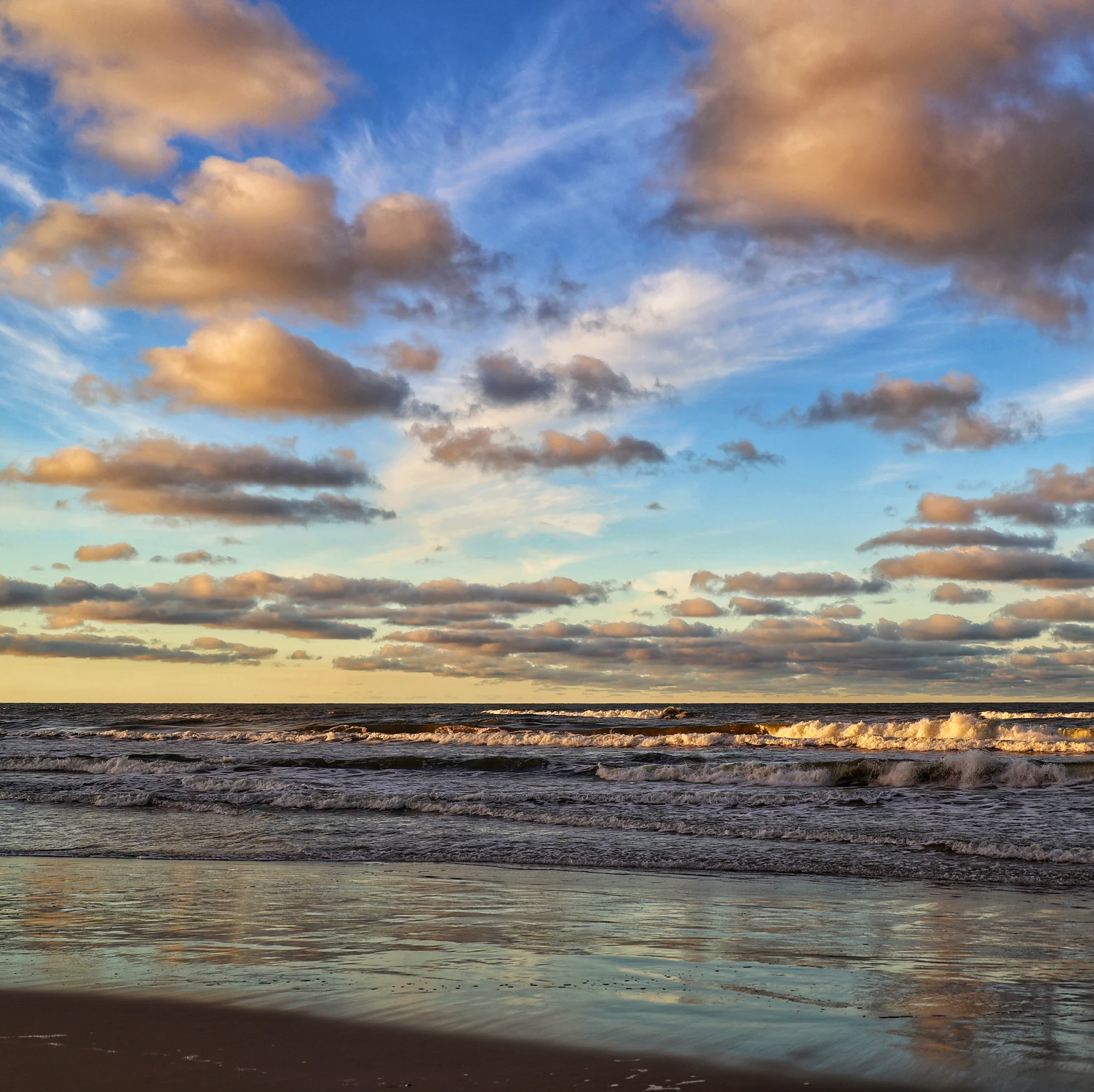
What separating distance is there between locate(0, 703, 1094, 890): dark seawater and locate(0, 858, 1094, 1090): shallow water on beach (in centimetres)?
250

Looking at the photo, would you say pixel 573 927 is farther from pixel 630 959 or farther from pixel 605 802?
pixel 605 802

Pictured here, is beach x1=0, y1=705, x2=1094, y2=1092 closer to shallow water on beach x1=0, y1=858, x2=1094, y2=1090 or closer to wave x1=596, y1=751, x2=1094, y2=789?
shallow water on beach x1=0, y1=858, x2=1094, y2=1090

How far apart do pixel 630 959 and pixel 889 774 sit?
824 inches

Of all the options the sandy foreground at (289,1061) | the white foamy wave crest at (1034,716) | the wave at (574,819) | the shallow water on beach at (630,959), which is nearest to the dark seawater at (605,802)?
the wave at (574,819)

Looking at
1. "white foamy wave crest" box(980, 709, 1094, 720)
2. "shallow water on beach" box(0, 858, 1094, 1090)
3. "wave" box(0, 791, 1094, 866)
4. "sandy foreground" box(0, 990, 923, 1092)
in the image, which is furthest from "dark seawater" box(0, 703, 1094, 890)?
Result: "white foamy wave crest" box(980, 709, 1094, 720)

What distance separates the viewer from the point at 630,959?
7285 millimetres

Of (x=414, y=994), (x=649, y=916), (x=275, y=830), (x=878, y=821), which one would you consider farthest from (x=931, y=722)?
(x=414, y=994)

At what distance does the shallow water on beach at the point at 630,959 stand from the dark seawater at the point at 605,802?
2496 millimetres

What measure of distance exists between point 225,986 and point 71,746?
42420 mm

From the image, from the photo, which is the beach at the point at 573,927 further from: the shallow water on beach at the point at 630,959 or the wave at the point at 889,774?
the wave at the point at 889,774

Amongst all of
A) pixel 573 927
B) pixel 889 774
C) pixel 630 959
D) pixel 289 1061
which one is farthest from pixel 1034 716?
pixel 289 1061

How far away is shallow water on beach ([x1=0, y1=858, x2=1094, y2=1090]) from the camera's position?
529 centimetres

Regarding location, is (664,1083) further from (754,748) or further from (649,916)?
(754,748)

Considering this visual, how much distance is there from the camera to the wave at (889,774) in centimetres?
2498
